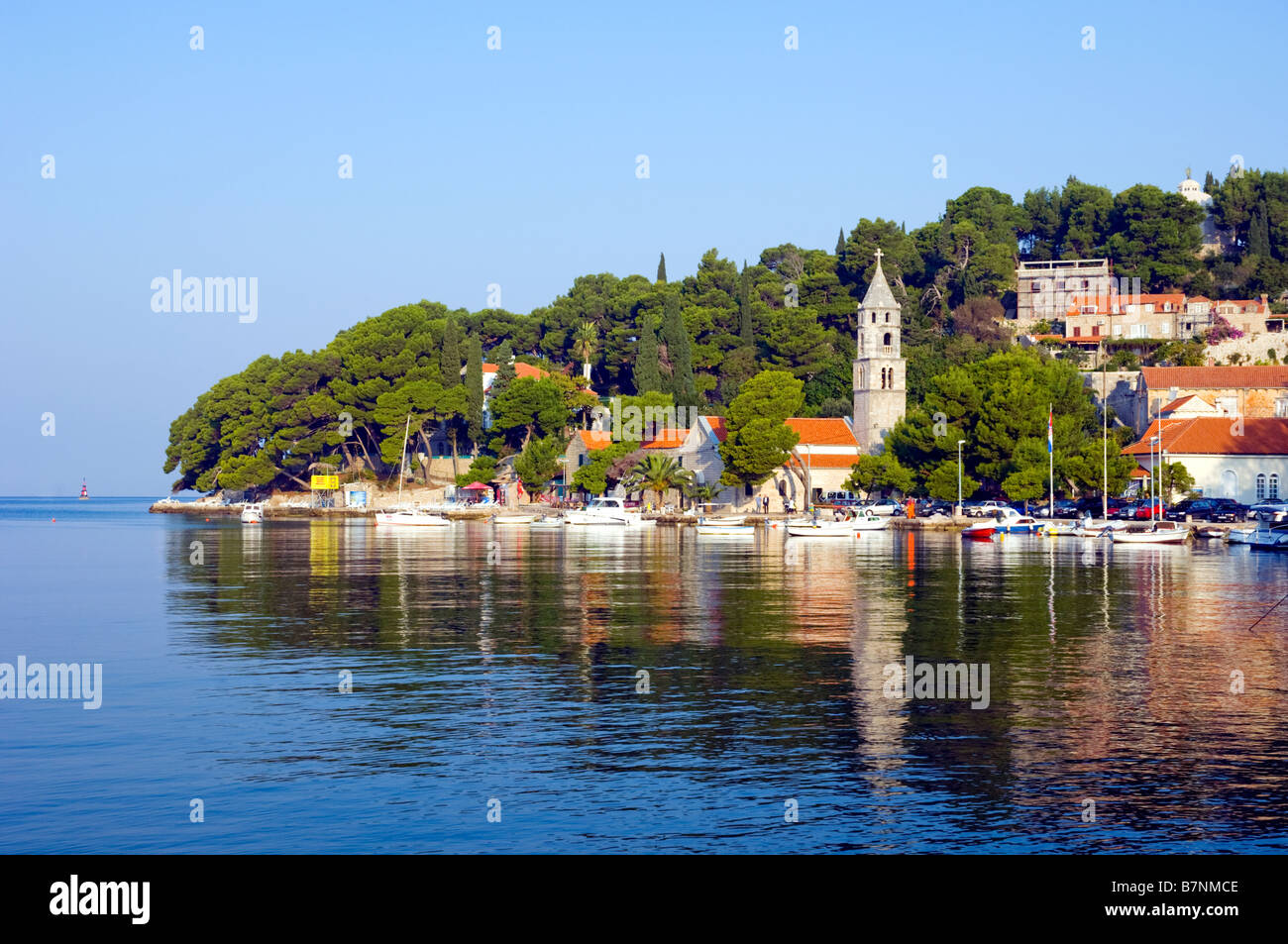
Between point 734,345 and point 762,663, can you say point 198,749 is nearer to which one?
point 762,663

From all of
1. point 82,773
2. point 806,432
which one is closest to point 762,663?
point 82,773

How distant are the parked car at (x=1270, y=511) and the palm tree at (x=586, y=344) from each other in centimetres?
8561

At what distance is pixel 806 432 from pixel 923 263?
5499 cm

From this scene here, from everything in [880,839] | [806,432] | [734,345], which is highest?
[734,345]

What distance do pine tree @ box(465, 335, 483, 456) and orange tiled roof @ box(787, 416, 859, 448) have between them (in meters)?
38.2

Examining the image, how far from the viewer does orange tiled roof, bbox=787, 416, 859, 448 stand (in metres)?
110

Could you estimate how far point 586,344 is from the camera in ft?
504

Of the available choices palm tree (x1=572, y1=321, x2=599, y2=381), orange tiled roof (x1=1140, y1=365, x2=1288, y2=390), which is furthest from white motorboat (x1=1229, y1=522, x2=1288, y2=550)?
palm tree (x1=572, y1=321, x2=599, y2=381)

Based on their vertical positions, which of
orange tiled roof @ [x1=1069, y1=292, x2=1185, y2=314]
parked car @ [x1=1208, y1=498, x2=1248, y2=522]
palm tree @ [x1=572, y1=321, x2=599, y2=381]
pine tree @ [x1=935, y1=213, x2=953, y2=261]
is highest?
pine tree @ [x1=935, y1=213, x2=953, y2=261]

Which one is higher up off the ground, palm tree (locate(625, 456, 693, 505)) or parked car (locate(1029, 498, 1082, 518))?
palm tree (locate(625, 456, 693, 505))

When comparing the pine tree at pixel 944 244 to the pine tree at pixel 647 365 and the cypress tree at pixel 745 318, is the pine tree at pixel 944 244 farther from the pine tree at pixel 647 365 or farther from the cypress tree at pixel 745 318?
the pine tree at pixel 647 365

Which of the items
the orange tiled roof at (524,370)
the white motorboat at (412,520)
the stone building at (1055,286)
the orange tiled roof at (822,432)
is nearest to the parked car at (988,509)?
the orange tiled roof at (822,432)

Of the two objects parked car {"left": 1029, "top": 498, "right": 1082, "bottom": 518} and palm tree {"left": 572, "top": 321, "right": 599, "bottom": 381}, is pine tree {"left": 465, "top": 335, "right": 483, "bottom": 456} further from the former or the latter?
parked car {"left": 1029, "top": 498, "right": 1082, "bottom": 518}

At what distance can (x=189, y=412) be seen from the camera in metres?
164
